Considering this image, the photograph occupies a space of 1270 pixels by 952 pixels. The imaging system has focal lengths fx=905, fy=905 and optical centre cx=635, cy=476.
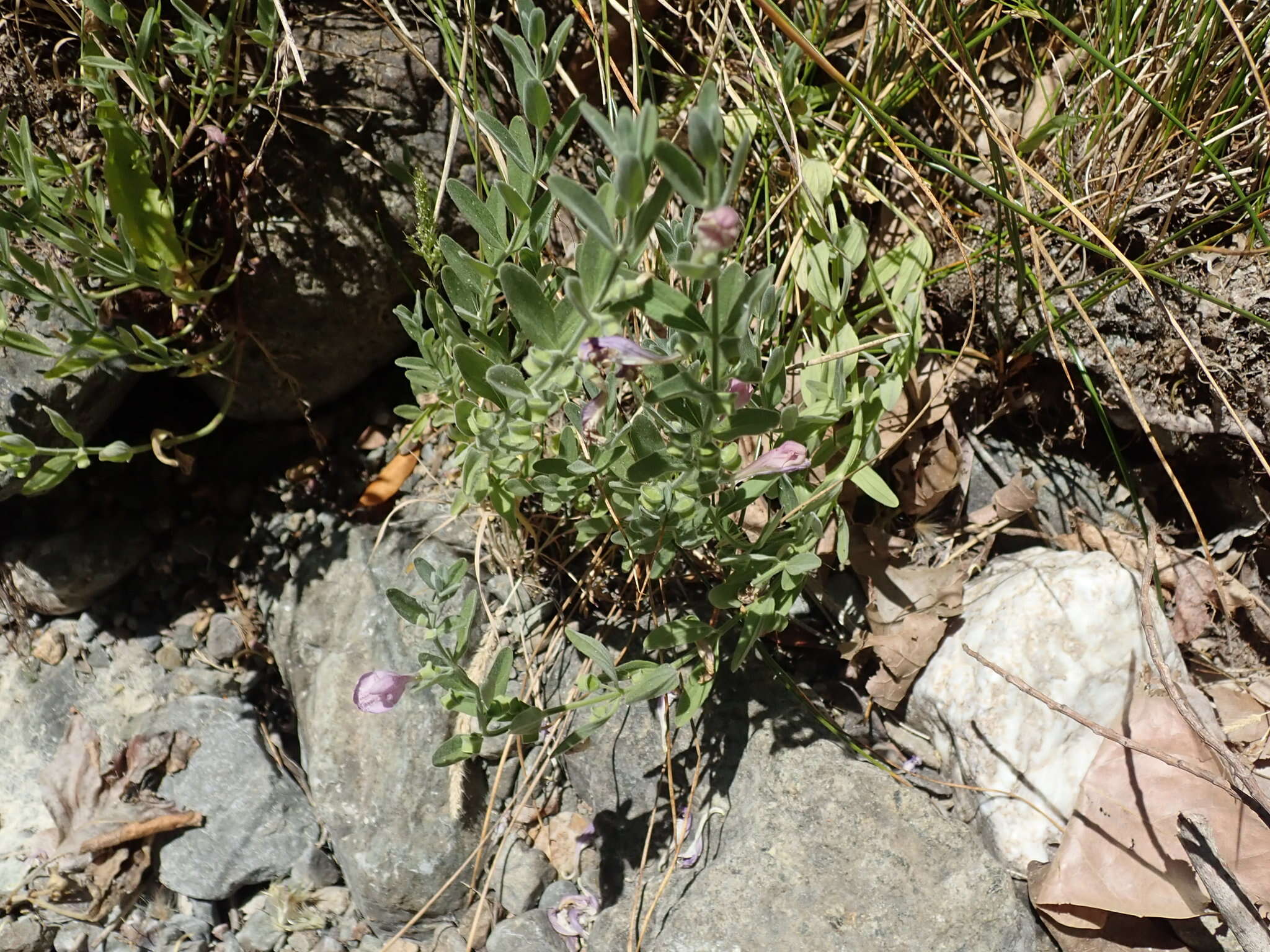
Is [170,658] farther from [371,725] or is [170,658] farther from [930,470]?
[930,470]

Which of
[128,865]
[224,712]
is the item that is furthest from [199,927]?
[224,712]

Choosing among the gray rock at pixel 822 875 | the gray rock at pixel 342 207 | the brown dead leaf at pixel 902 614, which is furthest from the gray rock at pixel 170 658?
the brown dead leaf at pixel 902 614

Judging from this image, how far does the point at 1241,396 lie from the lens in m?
1.87

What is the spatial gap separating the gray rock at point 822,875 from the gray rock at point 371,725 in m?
0.46

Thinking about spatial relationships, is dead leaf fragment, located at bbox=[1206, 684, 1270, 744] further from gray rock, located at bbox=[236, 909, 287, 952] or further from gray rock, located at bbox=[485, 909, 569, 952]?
gray rock, located at bbox=[236, 909, 287, 952]

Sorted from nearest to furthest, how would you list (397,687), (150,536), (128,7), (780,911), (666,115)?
(397,687) < (780,911) < (128,7) < (666,115) < (150,536)

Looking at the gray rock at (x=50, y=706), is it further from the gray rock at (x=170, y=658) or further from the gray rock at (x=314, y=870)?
the gray rock at (x=314, y=870)

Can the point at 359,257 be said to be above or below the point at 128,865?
above

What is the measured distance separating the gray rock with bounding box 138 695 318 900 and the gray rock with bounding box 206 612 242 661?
0.47 feet

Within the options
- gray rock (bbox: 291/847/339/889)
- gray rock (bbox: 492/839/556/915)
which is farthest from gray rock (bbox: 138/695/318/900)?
gray rock (bbox: 492/839/556/915)

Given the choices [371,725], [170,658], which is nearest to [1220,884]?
[371,725]

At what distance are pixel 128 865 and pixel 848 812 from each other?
1.73 m

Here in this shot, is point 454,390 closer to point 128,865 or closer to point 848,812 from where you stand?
point 848,812

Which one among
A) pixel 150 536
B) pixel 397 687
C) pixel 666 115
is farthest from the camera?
pixel 150 536
